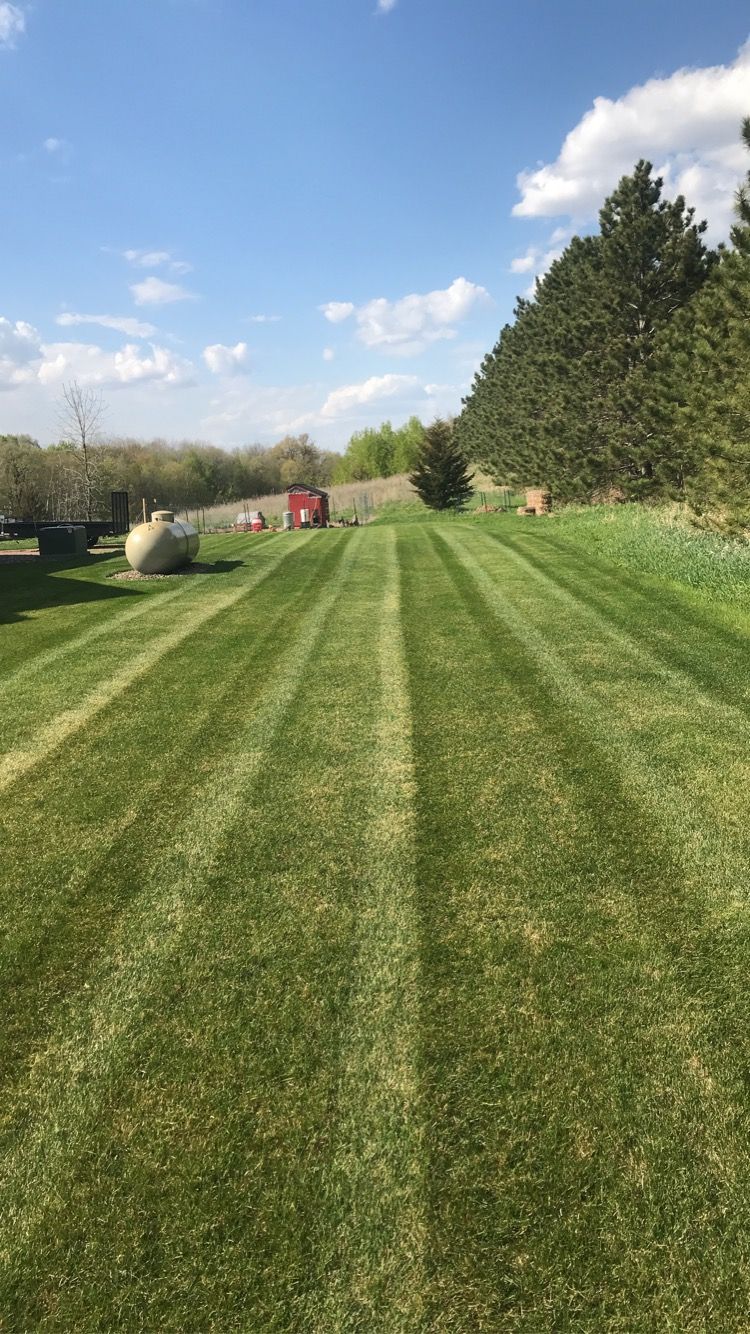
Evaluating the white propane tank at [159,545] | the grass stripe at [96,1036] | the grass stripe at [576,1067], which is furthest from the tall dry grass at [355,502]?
the grass stripe at [576,1067]

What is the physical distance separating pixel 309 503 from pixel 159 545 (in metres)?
27.4

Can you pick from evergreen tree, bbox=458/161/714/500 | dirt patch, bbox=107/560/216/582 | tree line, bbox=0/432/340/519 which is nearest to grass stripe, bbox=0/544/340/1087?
dirt patch, bbox=107/560/216/582

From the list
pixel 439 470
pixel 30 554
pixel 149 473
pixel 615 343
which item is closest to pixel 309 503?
→ pixel 439 470

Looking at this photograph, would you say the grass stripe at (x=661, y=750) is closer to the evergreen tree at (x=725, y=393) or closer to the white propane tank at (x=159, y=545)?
the white propane tank at (x=159, y=545)

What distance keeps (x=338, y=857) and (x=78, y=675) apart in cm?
503

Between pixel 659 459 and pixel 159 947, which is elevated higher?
pixel 659 459

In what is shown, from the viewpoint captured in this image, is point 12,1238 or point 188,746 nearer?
point 12,1238

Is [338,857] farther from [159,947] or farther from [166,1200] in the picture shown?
[166,1200]

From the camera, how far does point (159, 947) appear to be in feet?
11.6

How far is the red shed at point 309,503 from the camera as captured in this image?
39500mm

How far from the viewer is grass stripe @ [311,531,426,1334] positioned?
208cm

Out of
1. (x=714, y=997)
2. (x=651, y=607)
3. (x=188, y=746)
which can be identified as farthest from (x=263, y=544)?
(x=714, y=997)

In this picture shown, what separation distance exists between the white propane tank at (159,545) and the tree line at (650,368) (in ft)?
40.4

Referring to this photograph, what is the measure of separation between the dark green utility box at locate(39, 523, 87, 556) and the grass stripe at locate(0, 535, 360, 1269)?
1585 centimetres
